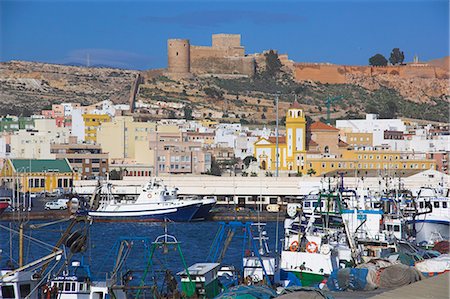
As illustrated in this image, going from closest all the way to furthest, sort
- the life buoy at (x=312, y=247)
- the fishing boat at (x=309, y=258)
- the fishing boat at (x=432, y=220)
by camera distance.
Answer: the fishing boat at (x=309, y=258)
the life buoy at (x=312, y=247)
the fishing boat at (x=432, y=220)

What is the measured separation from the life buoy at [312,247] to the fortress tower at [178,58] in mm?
83847

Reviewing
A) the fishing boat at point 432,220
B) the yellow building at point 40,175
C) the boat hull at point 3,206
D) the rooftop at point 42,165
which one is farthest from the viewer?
the rooftop at point 42,165

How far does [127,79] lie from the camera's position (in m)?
110

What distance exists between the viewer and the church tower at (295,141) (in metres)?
59.3

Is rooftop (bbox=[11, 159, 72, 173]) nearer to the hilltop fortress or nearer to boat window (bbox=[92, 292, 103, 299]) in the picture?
boat window (bbox=[92, 292, 103, 299])

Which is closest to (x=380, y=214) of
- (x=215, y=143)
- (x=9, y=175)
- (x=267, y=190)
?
(x=267, y=190)

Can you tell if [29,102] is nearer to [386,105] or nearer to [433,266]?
[386,105]

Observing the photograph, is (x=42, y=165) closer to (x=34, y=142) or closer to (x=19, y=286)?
(x=34, y=142)

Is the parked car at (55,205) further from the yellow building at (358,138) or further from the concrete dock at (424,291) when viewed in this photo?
the yellow building at (358,138)

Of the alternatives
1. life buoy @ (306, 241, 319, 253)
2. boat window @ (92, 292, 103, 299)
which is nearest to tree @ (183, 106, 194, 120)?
life buoy @ (306, 241, 319, 253)

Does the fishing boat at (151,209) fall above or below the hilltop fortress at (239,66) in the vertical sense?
below

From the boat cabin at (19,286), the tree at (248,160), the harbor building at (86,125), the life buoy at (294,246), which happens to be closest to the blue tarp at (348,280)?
the life buoy at (294,246)

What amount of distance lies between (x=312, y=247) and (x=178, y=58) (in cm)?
8451

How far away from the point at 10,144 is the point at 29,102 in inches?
1569
